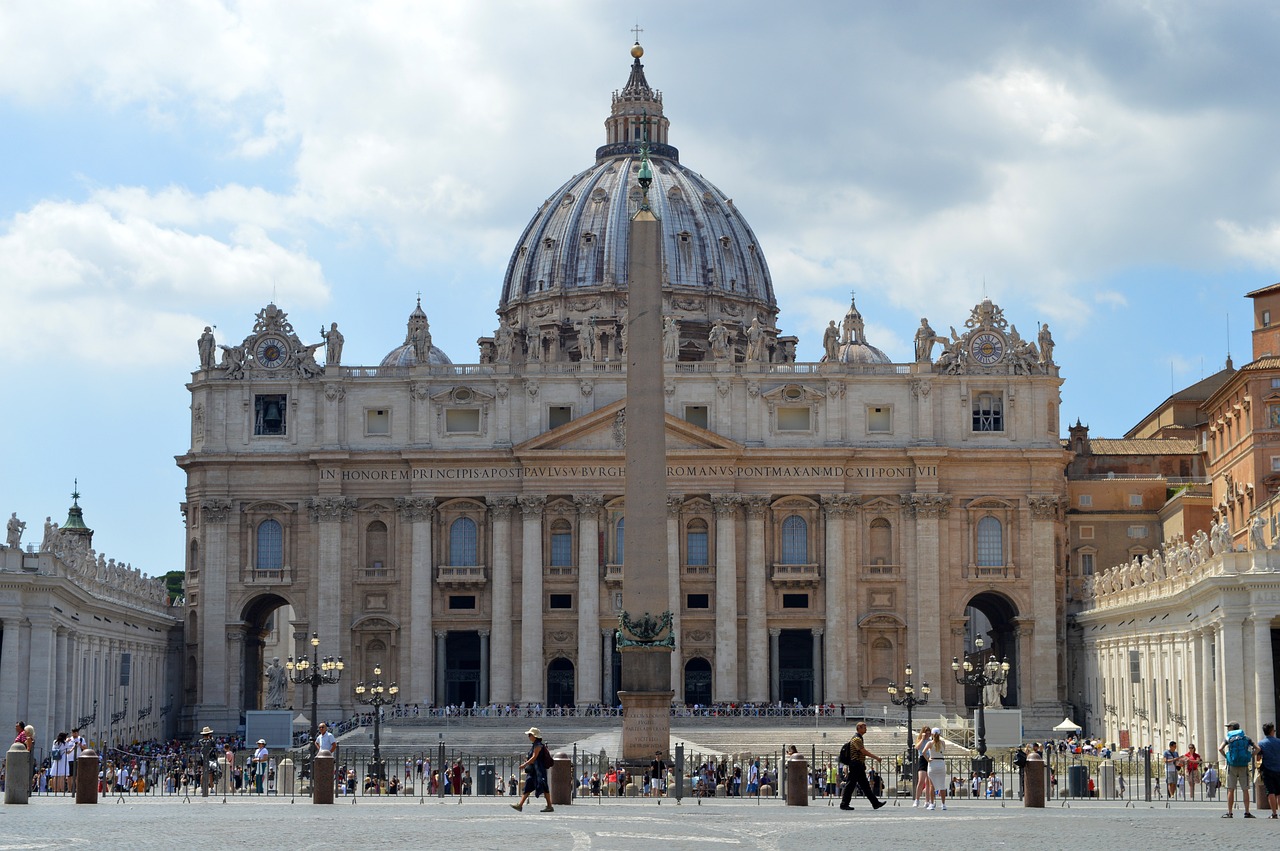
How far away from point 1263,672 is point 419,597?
4294 centimetres

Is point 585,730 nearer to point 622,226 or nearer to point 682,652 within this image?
point 682,652

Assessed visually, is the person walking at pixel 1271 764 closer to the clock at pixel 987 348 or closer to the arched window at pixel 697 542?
the arched window at pixel 697 542

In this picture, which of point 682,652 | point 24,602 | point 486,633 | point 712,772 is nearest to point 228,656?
point 486,633

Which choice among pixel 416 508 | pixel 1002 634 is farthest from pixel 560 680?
pixel 1002 634

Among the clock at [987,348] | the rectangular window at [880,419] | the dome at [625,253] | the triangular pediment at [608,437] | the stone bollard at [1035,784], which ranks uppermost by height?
the dome at [625,253]

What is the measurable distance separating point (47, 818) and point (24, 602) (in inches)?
1256

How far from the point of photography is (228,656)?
91.5m

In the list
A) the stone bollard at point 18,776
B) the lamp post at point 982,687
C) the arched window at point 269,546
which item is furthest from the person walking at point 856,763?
the arched window at point 269,546

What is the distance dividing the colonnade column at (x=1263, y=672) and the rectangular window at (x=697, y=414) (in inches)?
1482

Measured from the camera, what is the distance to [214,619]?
91.8 m

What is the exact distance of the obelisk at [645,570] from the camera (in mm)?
43312

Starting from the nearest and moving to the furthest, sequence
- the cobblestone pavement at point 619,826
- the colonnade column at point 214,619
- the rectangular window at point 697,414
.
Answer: the cobblestone pavement at point 619,826 < the colonnade column at point 214,619 < the rectangular window at point 697,414

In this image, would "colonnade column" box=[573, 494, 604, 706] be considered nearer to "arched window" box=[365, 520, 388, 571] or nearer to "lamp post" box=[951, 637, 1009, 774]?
"arched window" box=[365, 520, 388, 571]

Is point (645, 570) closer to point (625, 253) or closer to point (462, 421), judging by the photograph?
point (462, 421)
